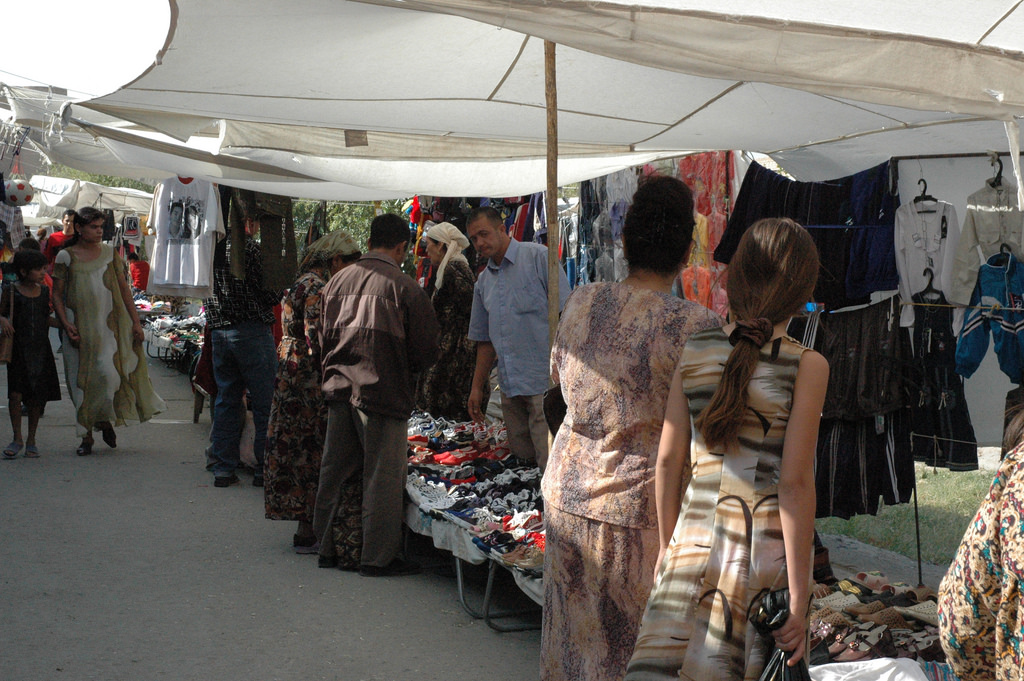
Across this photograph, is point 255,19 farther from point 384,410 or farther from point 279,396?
point 279,396

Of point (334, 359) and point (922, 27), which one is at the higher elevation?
point (922, 27)

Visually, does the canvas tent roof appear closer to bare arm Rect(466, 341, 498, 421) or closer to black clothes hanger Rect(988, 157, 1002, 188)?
black clothes hanger Rect(988, 157, 1002, 188)

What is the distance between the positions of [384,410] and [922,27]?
3.36 m

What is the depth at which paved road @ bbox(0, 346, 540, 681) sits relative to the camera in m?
4.33

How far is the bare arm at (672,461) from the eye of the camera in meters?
2.51

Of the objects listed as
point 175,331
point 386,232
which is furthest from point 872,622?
point 175,331

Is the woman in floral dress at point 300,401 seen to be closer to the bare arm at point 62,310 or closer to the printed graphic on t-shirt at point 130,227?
the bare arm at point 62,310

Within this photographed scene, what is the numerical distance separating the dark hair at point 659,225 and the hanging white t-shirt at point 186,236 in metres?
5.57

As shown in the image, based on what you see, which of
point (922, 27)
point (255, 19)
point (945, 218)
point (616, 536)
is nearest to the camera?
point (616, 536)

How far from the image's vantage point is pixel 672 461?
8.39 ft

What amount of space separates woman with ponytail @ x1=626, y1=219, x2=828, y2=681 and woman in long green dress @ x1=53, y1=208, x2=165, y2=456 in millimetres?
7400

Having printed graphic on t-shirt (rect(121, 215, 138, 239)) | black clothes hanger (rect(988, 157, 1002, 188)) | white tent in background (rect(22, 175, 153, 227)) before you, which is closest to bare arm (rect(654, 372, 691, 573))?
black clothes hanger (rect(988, 157, 1002, 188))

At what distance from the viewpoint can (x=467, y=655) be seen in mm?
4520

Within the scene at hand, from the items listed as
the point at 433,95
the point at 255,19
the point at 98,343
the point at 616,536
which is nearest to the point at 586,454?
the point at 616,536
